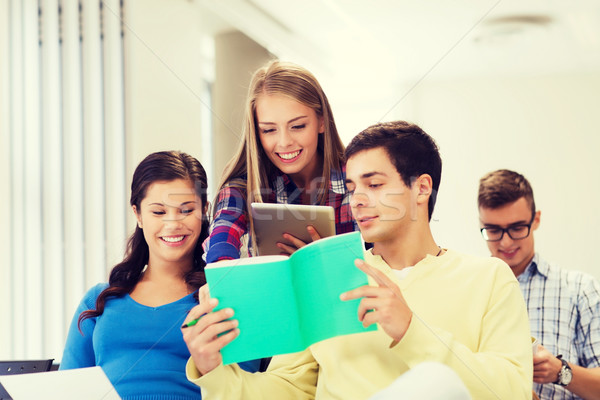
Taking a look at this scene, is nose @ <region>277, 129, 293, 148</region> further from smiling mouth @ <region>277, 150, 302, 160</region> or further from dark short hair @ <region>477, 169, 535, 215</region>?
dark short hair @ <region>477, 169, 535, 215</region>

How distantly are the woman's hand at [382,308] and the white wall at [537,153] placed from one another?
13.8 feet

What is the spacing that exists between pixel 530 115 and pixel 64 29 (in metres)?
3.88

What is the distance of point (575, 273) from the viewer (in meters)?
2.10

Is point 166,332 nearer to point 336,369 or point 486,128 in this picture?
point 336,369

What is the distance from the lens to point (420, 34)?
4.49 m

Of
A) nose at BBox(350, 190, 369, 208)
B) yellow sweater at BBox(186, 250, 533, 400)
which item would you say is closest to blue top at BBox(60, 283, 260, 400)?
yellow sweater at BBox(186, 250, 533, 400)

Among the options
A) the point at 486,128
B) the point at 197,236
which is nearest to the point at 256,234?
the point at 197,236

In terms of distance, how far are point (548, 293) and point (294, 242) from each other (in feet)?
3.50

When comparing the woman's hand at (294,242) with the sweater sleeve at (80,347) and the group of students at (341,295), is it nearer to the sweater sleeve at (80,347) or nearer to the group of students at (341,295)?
the group of students at (341,295)

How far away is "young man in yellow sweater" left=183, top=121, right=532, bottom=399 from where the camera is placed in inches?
40.7

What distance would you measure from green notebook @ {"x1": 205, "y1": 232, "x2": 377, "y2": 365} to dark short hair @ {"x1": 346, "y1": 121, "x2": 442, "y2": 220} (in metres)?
0.31

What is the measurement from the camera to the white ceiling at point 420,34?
4.02 m

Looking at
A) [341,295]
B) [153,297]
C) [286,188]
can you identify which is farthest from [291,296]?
[286,188]

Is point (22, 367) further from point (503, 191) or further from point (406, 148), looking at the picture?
point (503, 191)
